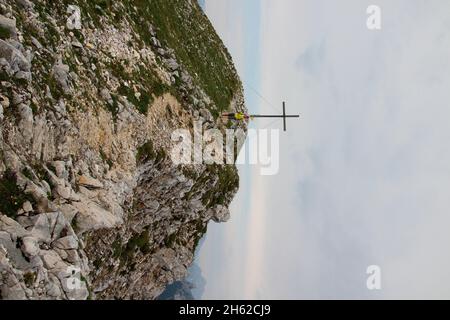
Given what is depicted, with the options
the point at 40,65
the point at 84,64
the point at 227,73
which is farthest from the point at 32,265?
the point at 227,73

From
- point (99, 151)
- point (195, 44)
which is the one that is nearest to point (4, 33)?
point (99, 151)

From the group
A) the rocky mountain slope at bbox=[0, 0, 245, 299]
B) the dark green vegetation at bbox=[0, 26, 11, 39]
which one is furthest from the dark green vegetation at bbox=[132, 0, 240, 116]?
the dark green vegetation at bbox=[0, 26, 11, 39]

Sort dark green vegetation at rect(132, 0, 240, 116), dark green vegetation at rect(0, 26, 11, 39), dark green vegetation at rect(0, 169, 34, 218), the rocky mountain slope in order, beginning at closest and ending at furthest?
1. dark green vegetation at rect(0, 169, 34, 218)
2. the rocky mountain slope
3. dark green vegetation at rect(0, 26, 11, 39)
4. dark green vegetation at rect(132, 0, 240, 116)

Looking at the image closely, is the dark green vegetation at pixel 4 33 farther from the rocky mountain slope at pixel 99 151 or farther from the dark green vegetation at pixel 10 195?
the dark green vegetation at pixel 10 195

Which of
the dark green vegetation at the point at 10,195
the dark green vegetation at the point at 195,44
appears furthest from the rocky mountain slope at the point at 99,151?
the dark green vegetation at the point at 195,44

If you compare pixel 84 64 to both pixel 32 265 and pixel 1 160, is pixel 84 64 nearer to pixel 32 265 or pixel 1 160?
pixel 1 160

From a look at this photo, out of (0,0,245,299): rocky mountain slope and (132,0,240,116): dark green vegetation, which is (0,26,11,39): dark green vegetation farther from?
(132,0,240,116): dark green vegetation

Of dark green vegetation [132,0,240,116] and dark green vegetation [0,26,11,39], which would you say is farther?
dark green vegetation [132,0,240,116]
